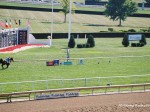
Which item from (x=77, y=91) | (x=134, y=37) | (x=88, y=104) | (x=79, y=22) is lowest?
(x=88, y=104)

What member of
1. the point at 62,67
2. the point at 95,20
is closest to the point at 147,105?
the point at 62,67

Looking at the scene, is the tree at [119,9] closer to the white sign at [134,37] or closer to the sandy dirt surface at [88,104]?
the white sign at [134,37]

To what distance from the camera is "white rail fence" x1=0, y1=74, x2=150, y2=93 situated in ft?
75.0

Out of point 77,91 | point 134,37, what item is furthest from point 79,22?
point 77,91

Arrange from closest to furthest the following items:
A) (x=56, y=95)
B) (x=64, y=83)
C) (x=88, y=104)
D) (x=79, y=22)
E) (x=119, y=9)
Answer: (x=88, y=104) → (x=56, y=95) → (x=64, y=83) → (x=79, y=22) → (x=119, y=9)

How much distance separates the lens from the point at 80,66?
Answer: 99.0ft

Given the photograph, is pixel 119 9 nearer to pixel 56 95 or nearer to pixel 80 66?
pixel 80 66

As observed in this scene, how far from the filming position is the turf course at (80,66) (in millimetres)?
25656

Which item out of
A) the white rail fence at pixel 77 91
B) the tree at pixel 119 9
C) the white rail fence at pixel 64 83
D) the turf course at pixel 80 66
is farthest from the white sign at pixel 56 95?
the tree at pixel 119 9

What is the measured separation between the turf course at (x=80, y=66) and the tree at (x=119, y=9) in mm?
26915

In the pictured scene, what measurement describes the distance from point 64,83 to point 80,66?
19.2 feet

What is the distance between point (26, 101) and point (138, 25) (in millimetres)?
49323

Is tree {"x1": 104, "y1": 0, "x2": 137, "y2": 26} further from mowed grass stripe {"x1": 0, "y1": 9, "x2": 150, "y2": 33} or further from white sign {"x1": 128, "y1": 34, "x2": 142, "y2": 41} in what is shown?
white sign {"x1": 128, "y1": 34, "x2": 142, "y2": 41}

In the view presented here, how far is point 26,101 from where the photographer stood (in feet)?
68.8
